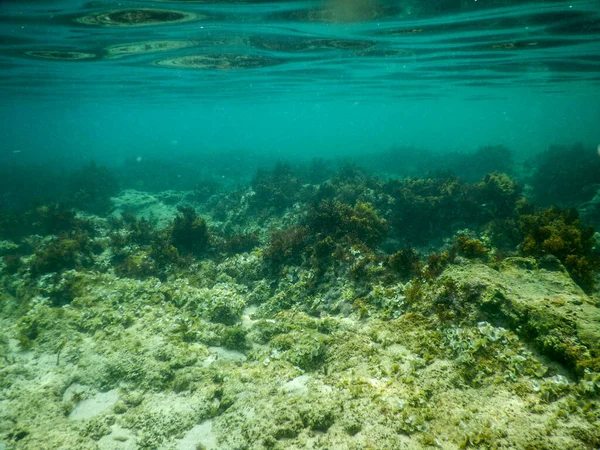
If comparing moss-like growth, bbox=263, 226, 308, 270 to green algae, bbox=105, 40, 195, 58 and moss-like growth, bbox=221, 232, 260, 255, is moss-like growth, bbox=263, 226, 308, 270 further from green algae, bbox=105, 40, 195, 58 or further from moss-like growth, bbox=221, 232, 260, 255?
green algae, bbox=105, 40, 195, 58

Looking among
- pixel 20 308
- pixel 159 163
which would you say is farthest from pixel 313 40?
pixel 159 163

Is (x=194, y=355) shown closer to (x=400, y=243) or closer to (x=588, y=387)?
(x=588, y=387)

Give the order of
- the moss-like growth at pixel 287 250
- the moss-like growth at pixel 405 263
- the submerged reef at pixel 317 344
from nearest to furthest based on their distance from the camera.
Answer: the submerged reef at pixel 317 344 < the moss-like growth at pixel 405 263 < the moss-like growth at pixel 287 250

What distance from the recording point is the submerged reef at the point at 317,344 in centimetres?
350

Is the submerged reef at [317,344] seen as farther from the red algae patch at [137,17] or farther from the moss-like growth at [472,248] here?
the red algae patch at [137,17]

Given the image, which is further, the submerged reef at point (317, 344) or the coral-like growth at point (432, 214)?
the coral-like growth at point (432, 214)

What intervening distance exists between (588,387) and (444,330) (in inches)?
62.3

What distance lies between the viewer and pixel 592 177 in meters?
18.5

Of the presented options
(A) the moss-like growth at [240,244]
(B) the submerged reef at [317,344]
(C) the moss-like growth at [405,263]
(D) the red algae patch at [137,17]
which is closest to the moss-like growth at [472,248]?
(B) the submerged reef at [317,344]

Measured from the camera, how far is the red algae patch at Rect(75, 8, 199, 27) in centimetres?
1284

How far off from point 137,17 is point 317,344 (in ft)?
50.8

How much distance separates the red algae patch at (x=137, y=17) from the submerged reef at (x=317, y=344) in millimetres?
9575

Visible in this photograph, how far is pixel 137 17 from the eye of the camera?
44.1 ft

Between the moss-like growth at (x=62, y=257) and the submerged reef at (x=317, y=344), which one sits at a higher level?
the submerged reef at (x=317, y=344)
